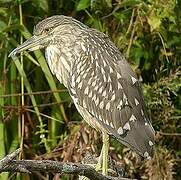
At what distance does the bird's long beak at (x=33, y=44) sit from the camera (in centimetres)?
323

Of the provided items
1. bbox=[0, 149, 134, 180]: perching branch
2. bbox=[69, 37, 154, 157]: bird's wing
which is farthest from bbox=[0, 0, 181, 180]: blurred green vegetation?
bbox=[0, 149, 134, 180]: perching branch

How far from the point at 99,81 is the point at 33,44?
13.2 inches

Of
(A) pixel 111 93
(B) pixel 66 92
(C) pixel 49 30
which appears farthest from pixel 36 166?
(B) pixel 66 92

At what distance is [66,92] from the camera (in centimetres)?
393

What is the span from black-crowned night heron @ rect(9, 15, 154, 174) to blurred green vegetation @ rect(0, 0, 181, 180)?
39 cm

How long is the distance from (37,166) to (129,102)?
3.41 ft

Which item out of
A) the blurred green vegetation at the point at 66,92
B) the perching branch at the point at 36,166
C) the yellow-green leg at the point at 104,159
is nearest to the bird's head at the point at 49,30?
the blurred green vegetation at the point at 66,92

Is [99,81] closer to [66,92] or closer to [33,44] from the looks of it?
[33,44]

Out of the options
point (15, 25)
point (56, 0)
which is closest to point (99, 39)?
point (15, 25)

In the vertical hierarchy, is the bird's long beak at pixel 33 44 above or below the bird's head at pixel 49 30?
below

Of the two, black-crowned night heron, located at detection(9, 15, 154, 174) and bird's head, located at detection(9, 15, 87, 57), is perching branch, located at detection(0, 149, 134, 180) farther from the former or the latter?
bird's head, located at detection(9, 15, 87, 57)

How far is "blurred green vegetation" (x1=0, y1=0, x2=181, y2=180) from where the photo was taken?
3787 mm

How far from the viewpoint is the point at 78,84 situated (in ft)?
10.4

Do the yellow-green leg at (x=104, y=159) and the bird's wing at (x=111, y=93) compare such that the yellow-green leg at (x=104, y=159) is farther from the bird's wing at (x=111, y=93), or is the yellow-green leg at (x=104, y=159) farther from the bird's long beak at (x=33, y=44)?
the bird's long beak at (x=33, y=44)
